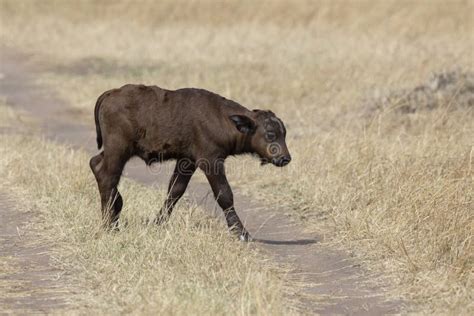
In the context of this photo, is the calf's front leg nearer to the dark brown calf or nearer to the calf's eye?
the dark brown calf

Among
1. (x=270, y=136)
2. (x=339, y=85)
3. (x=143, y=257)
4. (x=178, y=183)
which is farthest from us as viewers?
(x=339, y=85)

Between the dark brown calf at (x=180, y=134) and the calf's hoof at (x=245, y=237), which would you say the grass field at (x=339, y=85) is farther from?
the dark brown calf at (x=180, y=134)

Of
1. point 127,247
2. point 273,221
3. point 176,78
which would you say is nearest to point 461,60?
point 176,78

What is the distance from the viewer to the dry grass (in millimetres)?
6336

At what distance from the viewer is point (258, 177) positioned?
38.0 ft

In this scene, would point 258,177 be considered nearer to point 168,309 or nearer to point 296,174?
point 296,174

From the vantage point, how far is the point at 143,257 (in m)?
7.33

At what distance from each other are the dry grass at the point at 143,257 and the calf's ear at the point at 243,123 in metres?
0.84

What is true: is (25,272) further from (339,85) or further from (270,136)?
(339,85)

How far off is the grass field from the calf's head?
93cm

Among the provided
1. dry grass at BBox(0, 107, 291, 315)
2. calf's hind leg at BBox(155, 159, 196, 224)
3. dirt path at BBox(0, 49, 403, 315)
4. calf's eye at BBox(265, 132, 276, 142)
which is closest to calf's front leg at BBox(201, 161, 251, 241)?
dry grass at BBox(0, 107, 291, 315)

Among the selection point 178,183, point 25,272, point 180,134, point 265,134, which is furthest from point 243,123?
point 25,272

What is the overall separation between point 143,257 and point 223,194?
1.48 meters

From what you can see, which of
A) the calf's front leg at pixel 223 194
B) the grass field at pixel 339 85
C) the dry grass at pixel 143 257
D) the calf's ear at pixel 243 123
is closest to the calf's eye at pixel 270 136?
the calf's ear at pixel 243 123
